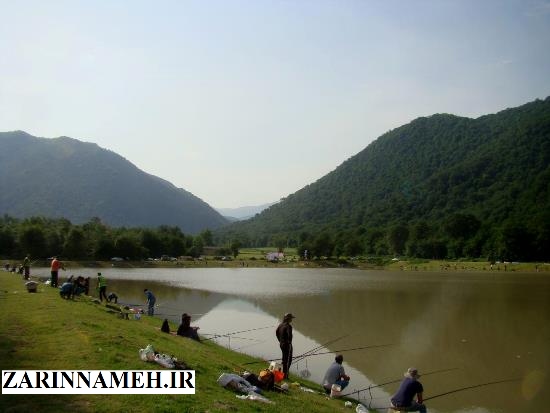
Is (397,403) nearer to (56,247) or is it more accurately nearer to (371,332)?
(371,332)

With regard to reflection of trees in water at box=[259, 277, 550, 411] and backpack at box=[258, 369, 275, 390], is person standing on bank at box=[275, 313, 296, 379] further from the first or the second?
reflection of trees in water at box=[259, 277, 550, 411]

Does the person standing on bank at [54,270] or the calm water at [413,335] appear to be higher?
the person standing on bank at [54,270]

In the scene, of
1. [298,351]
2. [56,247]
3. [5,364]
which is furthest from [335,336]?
[56,247]

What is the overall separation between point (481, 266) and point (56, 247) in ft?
327

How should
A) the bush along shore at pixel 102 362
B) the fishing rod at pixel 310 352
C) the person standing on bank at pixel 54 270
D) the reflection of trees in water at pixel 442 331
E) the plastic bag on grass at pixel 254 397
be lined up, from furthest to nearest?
the person standing on bank at pixel 54 270
the fishing rod at pixel 310 352
the reflection of trees in water at pixel 442 331
the plastic bag on grass at pixel 254 397
the bush along shore at pixel 102 362

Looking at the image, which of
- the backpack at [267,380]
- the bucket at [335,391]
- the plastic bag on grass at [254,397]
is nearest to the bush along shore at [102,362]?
the plastic bag on grass at [254,397]

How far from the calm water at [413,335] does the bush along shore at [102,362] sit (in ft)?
12.2

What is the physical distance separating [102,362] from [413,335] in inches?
793

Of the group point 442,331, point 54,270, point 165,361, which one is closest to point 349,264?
point 442,331

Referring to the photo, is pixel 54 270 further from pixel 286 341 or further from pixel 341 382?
pixel 341 382

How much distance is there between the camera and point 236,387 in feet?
38.4

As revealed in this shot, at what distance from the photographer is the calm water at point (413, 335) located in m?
17.2

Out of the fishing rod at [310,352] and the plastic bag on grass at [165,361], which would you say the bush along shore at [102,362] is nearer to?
the plastic bag on grass at [165,361]

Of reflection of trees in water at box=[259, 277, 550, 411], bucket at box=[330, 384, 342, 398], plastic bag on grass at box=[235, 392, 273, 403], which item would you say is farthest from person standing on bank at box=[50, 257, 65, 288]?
plastic bag on grass at box=[235, 392, 273, 403]
